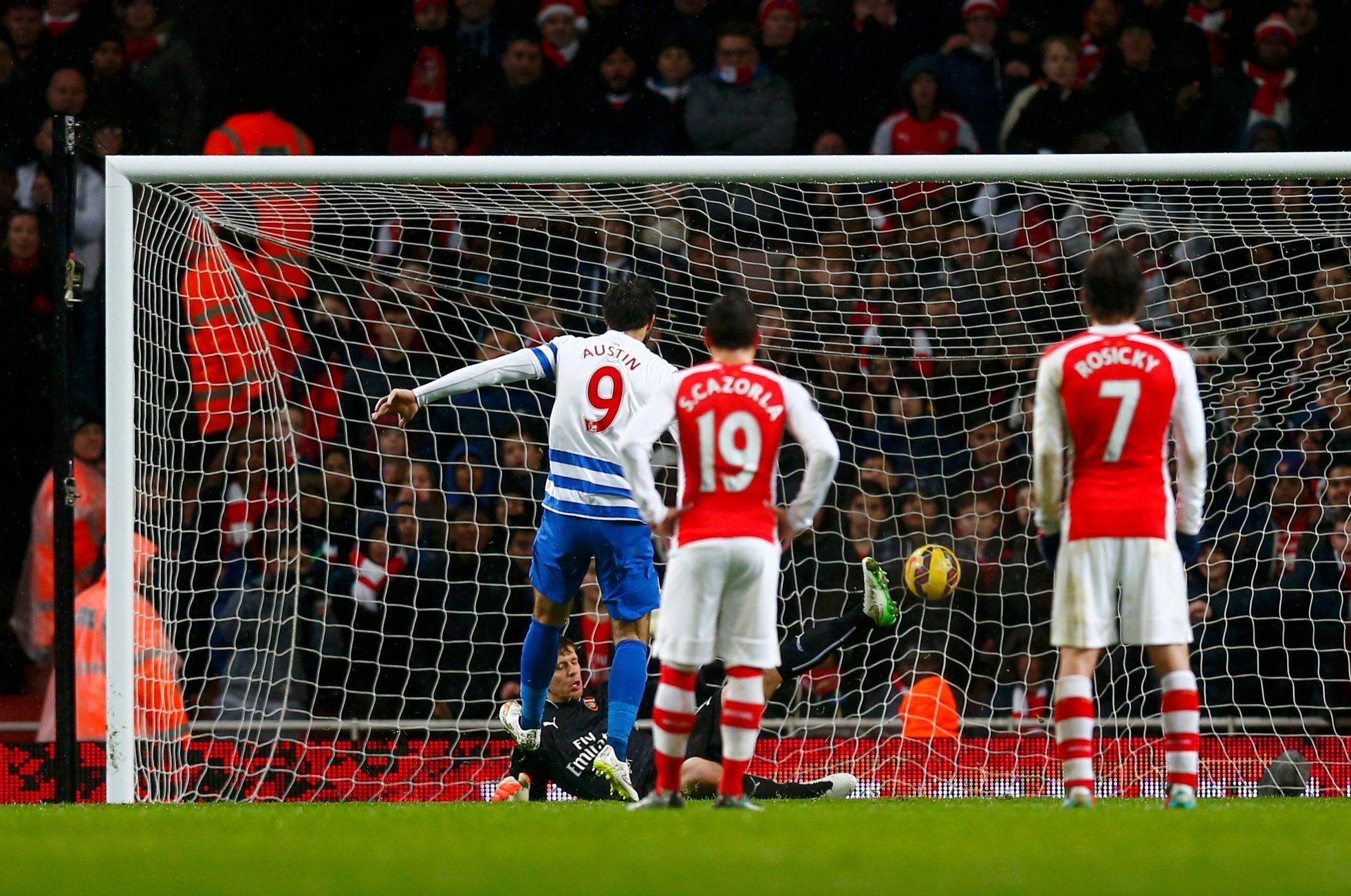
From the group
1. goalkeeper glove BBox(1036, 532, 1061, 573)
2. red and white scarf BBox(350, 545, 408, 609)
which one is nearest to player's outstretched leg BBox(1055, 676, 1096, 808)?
goalkeeper glove BBox(1036, 532, 1061, 573)

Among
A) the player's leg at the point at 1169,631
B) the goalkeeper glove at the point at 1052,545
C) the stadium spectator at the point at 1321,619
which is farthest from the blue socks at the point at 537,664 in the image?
the stadium spectator at the point at 1321,619

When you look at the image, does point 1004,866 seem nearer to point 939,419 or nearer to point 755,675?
point 755,675

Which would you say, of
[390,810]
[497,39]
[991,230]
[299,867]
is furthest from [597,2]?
[299,867]

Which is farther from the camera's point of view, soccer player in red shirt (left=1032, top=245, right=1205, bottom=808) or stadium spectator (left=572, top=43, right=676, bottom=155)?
stadium spectator (left=572, top=43, right=676, bottom=155)

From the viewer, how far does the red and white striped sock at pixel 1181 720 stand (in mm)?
5371

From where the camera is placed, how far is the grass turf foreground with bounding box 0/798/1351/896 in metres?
3.63

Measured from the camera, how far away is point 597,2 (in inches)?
480

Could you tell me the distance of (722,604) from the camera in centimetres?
545

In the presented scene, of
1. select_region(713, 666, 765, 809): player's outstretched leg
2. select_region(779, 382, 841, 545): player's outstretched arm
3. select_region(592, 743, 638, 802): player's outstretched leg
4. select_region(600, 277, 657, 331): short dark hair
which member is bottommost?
select_region(592, 743, 638, 802): player's outstretched leg

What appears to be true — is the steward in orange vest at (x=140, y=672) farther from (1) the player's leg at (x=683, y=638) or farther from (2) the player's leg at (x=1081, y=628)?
(2) the player's leg at (x=1081, y=628)

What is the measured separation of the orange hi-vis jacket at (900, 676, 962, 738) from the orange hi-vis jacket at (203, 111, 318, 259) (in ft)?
12.5

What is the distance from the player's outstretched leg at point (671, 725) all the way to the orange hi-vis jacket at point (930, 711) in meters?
3.06

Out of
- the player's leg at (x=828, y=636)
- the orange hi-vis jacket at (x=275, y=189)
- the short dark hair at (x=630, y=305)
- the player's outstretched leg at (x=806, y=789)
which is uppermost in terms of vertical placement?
the orange hi-vis jacket at (x=275, y=189)

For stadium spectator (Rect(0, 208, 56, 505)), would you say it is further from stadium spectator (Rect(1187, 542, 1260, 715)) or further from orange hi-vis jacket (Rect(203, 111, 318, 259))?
stadium spectator (Rect(1187, 542, 1260, 715))
